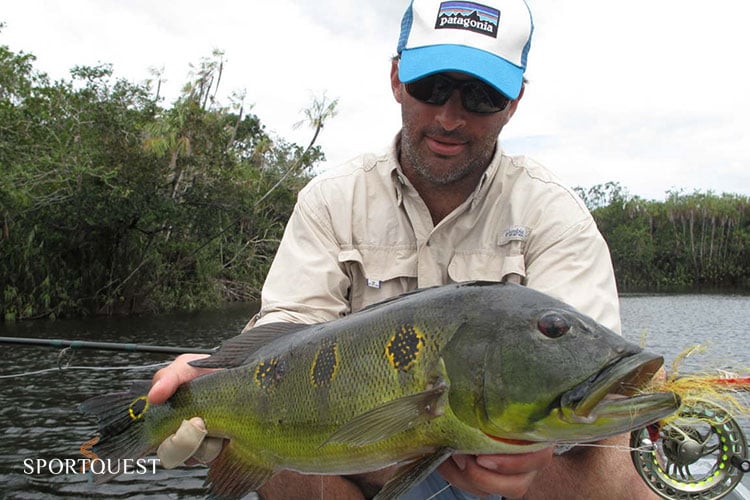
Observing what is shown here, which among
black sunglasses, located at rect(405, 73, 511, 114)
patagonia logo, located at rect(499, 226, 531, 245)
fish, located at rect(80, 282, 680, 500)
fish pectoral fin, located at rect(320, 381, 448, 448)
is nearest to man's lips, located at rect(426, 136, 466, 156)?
black sunglasses, located at rect(405, 73, 511, 114)

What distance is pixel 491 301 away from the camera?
2.22m

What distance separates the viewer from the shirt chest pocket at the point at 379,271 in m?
3.86

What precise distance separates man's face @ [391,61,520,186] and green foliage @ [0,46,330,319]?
76.0ft

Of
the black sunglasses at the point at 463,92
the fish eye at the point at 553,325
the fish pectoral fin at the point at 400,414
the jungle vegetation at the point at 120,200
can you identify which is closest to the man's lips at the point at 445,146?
the black sunglasses at the point at 463,92

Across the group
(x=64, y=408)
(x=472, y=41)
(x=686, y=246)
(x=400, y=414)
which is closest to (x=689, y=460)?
(x=400, y=414)

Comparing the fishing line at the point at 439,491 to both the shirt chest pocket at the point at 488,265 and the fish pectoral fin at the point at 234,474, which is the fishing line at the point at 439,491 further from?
the shirt chest pocket at the point at 488,265

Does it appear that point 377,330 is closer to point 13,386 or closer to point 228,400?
point 228,400

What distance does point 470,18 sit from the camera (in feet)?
11.5

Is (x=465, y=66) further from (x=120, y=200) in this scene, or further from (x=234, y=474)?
(x=120, y=200)

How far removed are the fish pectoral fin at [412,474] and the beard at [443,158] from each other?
6.29 feet

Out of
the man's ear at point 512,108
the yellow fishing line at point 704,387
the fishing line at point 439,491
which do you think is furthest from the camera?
the man's ear at point 512,108

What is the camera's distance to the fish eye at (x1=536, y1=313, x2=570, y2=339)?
2.04 meters

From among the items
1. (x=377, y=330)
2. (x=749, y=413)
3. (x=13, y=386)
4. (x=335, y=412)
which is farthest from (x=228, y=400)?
(x=13, y=386)

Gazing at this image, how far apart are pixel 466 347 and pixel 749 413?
4.09 ft
